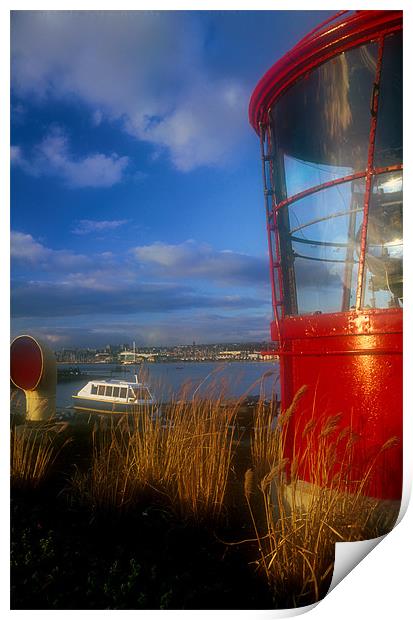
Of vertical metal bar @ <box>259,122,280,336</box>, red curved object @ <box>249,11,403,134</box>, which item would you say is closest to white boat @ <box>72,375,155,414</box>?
vertical metal bar @ <box>259,122,280,336</box>

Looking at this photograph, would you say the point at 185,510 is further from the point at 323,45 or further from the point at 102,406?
the point at 323,45

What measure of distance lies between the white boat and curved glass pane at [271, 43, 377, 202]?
1.40 meters

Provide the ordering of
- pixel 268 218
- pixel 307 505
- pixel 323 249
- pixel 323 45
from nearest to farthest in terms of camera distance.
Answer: pixel 307 505, pixel 323 45, pixel 323 249, pixel 268 218

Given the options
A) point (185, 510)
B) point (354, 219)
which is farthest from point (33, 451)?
point (354, 219)

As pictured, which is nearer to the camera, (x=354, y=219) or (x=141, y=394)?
(x=354, y=219)

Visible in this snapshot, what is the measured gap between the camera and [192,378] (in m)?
2.83

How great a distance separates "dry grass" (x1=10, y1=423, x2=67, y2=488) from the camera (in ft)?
9.30

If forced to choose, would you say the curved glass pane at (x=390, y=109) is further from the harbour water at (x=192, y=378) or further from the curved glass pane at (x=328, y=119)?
the harbour water at (x=192, y=378)

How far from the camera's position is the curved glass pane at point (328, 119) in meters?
2.61

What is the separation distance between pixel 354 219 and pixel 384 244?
20 cm

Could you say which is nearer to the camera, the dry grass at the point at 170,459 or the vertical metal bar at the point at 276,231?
the dry grass at the point at 170,459

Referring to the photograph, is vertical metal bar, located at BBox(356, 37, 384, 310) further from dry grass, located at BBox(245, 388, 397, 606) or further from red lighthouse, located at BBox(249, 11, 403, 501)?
dry grass, located at BBox(245, 388, 397, 606)

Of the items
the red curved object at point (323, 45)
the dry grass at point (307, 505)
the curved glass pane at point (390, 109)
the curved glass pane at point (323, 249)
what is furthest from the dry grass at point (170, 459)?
the red curved object at point (323, 45)

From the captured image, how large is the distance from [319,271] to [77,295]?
4.13 feet
